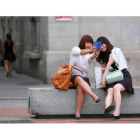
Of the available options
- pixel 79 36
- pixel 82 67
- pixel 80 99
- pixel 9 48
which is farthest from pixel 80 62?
pixel 9 48

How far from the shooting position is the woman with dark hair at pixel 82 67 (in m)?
8.72

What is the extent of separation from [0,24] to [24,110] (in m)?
17.5

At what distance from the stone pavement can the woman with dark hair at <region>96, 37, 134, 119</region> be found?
282mm

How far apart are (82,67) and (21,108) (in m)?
2.34

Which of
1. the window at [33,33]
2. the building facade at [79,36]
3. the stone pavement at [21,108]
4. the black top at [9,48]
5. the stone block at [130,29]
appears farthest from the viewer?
the black top at [9,48]

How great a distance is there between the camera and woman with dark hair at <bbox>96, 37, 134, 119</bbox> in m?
8.66

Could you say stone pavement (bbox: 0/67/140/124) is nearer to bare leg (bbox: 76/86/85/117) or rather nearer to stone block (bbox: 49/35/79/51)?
bare leg (bbox: 76/86/85/117)

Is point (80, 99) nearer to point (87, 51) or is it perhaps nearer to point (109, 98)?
point (109, 98)

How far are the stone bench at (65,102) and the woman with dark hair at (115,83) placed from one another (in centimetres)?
19

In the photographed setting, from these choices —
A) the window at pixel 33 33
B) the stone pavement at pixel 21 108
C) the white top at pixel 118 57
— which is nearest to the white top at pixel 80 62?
the white top at pixel 118 57

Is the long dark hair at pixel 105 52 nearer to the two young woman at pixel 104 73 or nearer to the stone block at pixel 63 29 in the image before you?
the two young woman at pixel 104 73

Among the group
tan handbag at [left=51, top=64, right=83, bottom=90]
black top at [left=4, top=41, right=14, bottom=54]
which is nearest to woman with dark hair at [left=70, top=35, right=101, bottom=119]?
tan handbag at [left=51, top=64, right=83, bottom=90]

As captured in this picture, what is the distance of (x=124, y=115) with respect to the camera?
362 inches

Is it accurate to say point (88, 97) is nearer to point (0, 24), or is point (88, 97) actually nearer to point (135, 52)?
point (135, 52)
